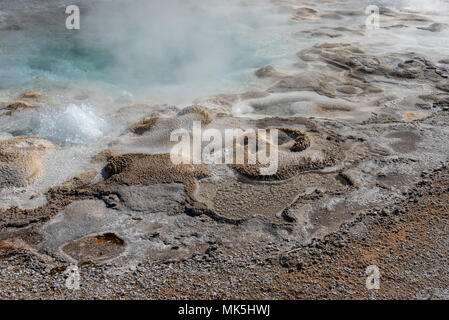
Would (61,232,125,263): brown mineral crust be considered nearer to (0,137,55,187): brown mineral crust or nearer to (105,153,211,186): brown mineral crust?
(105,153,211,186): brown mineral crust

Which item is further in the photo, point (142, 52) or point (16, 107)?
point (142, 52)

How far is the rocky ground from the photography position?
3.82m

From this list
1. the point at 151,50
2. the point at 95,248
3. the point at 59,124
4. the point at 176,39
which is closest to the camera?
the point at 95,248

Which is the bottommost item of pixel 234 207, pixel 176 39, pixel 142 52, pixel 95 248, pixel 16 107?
pixel 95 248

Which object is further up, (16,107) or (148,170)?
(16,107)

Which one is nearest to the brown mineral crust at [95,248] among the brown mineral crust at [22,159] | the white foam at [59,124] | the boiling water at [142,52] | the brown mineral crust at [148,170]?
the brown mineral crust at [148,170]

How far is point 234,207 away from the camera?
15.5ft

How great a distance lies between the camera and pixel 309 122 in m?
6.62

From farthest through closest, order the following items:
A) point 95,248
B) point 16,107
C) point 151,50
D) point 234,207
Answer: point 151,50 < point 16,107 < point 234,207 < point 95,248

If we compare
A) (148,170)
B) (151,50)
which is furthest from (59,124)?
(151,50)

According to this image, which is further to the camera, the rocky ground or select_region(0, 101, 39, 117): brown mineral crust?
select_region(0, 101, 39, 117): brown mineral crust

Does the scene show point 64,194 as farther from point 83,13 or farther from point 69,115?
point 83,13

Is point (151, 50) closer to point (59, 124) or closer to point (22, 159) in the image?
point (59, 124)

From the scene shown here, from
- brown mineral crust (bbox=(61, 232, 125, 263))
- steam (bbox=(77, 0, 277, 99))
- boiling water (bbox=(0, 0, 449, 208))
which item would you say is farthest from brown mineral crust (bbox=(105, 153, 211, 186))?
steam (bbox=(77, 0, 277, 99))
